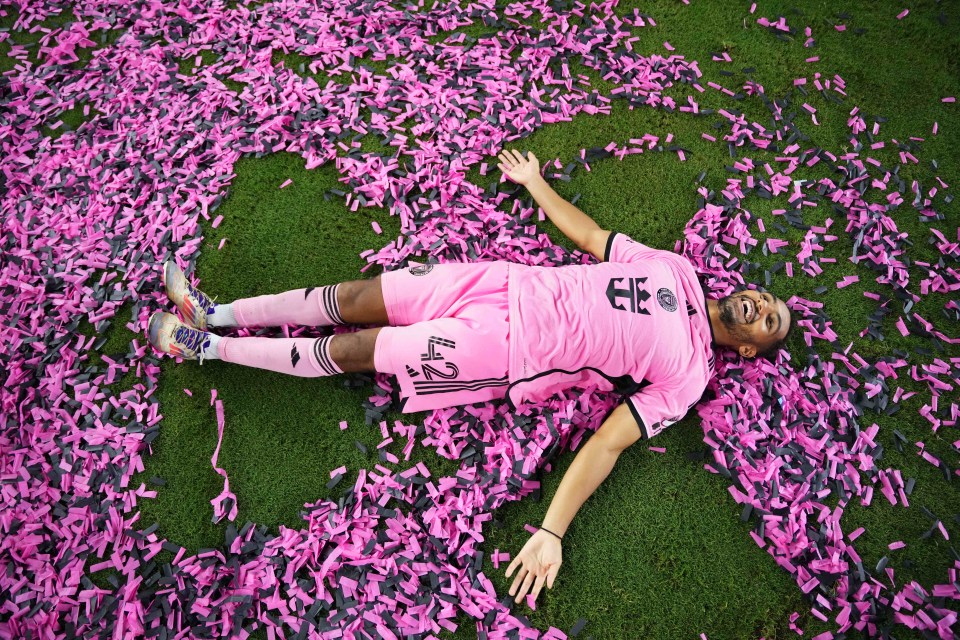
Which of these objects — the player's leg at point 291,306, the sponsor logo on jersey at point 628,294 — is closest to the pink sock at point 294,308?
→ the player's leg at point 291,306

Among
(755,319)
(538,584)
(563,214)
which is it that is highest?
(563,214)

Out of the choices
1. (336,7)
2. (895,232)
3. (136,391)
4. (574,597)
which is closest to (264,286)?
(136,391)

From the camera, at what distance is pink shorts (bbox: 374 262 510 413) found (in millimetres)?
2562

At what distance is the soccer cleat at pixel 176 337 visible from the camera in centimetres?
283

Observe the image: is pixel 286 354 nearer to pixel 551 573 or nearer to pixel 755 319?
pixel 551 573

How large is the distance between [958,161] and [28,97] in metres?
5.86

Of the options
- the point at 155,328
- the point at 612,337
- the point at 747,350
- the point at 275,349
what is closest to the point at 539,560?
the point at 612,337

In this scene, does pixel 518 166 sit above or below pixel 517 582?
above

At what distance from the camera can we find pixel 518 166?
3365mm

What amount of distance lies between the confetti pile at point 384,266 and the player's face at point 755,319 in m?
0.26

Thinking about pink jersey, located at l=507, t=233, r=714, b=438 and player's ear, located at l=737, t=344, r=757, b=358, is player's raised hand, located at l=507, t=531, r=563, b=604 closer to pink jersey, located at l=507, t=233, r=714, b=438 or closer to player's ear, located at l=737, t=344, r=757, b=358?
pink jersey, located at l=507, t=233, r=714, b=438

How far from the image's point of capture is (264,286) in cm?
320

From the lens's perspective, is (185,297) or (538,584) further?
(185,297)

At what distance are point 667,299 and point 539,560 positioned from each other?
1.34 meters
